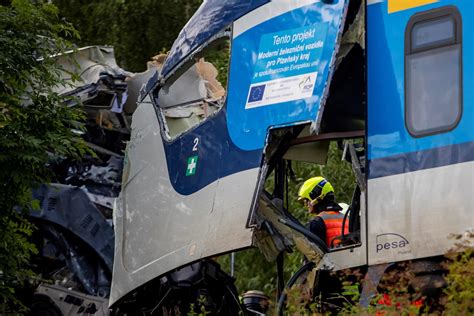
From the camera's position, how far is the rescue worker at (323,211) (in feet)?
39.3

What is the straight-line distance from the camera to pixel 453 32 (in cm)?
1036

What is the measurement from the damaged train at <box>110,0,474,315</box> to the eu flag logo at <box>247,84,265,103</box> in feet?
0.05

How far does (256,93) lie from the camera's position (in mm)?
11531

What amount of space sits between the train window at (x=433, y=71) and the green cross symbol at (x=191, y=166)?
225 centimetres

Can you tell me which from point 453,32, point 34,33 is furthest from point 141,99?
point 453,32

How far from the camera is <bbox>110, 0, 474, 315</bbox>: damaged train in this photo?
1032cm

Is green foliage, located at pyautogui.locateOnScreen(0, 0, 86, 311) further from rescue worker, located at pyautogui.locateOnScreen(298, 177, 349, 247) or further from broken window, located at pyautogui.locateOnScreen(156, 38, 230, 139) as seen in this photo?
rescue worker, located at pyautogui.locateOnScreen(298, 177, 349, 247)

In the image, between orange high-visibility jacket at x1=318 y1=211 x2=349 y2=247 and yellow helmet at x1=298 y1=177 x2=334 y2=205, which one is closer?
orange high-visibility jacket at x1=318 y1=211 x2=349 y2=247

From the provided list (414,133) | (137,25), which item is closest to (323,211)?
(414,133)

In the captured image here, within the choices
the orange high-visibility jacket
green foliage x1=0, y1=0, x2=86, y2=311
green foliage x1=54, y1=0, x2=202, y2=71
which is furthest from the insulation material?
green foliage x1=54, y1=0, x2=202, y2=71

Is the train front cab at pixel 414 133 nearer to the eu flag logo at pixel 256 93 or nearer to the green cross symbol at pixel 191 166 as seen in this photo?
the eu flag logo at pixel 256 93

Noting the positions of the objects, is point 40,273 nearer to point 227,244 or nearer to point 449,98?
point 227,244

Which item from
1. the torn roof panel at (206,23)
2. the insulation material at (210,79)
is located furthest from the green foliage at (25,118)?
the insulation material at (210,79)

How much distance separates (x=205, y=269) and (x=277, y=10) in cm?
294
